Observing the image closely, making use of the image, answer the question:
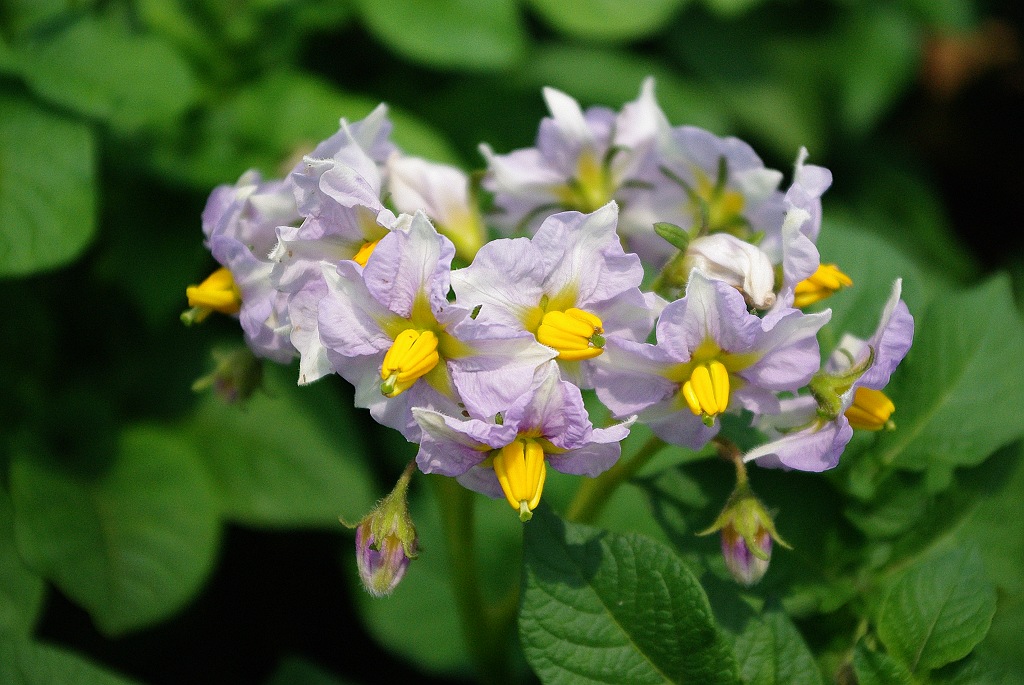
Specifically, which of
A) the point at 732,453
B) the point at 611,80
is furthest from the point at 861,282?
the point at 611,80

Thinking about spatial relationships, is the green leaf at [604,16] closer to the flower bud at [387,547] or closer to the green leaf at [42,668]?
the flower bud at [387,547]

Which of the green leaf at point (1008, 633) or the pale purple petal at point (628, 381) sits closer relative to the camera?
the pale purple petal at point (628, 381)

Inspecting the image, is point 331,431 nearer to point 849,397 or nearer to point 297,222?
point 297,222

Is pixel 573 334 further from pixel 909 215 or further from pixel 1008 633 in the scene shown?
pixel 909 215

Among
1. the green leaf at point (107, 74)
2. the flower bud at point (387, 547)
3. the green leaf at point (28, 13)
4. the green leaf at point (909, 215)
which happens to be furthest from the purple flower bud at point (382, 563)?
the green leaf at point (909, 215)

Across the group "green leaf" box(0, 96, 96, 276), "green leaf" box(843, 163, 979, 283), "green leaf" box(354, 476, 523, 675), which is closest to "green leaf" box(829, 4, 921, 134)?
"green leaf" box(843, 163, 979, 283)


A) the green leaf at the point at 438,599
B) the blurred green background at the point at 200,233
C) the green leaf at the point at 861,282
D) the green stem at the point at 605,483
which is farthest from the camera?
the green leaf at the point at 438,599

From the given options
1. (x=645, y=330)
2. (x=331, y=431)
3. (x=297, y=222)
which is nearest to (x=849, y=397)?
(x=645, y=330)
